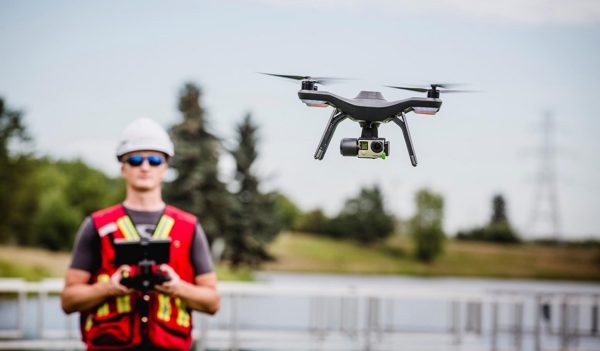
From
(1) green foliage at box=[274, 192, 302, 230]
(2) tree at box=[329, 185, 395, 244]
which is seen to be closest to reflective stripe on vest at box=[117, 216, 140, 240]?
(2) tree at box=[329, 185, 395, 244]

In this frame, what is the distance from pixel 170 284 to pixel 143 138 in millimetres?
616

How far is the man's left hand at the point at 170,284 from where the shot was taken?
387cm

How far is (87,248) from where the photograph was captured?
158 inches

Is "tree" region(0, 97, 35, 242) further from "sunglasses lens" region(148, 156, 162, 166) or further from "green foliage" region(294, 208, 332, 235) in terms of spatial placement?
"sunglasses lens" region(148, 156, 162, 166)

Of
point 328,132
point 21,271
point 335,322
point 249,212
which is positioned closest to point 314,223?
point 249,212

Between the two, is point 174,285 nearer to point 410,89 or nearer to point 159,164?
point 159,164

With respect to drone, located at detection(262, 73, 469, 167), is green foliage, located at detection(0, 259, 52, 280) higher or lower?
lower

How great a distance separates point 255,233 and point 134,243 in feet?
165

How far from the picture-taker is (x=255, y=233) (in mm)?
54094

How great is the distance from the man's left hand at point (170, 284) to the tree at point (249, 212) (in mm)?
46881

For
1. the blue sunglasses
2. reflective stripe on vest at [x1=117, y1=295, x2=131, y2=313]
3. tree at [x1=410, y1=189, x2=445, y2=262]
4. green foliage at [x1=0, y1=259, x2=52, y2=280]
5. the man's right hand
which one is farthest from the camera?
tree at [x1=410, y1=189, x2=445, y2=262]

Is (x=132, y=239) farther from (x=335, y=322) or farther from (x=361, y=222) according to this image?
(x=361, y=222)

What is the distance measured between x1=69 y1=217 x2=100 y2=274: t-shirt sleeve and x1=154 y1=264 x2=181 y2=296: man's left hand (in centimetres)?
30

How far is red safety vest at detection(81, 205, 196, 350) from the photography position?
3.92 meters
